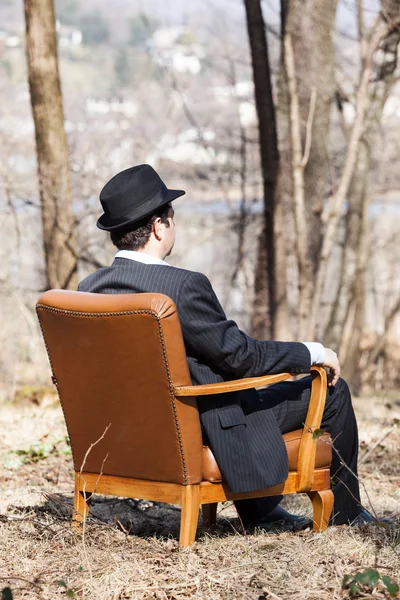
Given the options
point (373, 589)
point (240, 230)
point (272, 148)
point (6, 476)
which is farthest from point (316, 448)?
point (240, 230)

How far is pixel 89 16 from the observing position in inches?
810

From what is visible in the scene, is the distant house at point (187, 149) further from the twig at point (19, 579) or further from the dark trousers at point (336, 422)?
the twig at point (19, 579)

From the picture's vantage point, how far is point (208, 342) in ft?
11.1

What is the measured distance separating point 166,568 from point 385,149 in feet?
48.8

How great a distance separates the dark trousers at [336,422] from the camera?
3754 mm

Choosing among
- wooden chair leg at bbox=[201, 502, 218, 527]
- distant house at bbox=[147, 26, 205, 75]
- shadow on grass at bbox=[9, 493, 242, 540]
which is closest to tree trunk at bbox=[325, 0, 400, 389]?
distant house at bbox=[147, 26, 205, 75]

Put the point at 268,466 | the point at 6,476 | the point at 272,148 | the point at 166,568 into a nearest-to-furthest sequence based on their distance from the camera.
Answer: the point at 166,568
the point at 268,466
the point at 6,476
the point at 272,148

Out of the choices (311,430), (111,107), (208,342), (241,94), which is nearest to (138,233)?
(208,342)

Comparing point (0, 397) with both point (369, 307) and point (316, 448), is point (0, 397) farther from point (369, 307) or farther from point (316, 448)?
point (369, 307)

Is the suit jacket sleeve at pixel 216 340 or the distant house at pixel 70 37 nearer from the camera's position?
the suit jacket sleeve at pixel 216 340

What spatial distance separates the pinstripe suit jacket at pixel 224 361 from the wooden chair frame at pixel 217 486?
90 millimetres

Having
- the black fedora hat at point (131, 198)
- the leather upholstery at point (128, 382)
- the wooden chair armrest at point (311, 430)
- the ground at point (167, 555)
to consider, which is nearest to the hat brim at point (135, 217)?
the black fedora hat at point (131, 198)

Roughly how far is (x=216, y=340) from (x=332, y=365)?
1.97 ft

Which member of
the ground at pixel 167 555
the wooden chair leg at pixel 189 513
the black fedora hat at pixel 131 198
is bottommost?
the ground at pixel 167 555
